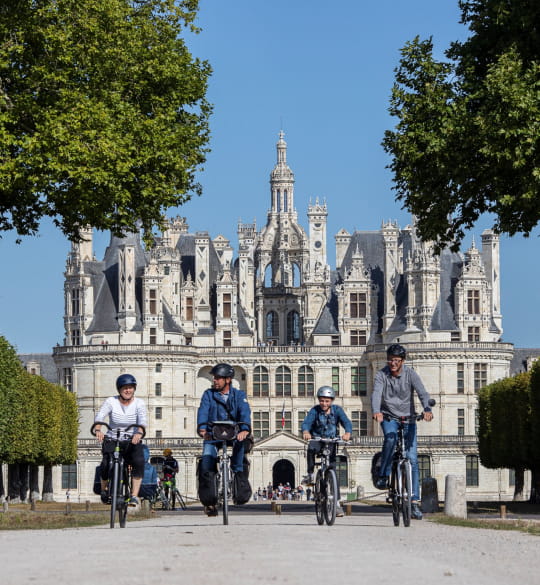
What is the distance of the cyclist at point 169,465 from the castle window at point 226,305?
59158 millimetres

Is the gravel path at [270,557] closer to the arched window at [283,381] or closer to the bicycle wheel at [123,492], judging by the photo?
the bicycle wheel at [123,492]

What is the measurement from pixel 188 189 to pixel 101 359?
6157cm

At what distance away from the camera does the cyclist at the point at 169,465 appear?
4181 centimetres

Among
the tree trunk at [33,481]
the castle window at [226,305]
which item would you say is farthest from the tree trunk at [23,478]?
the castle window at [226,305]

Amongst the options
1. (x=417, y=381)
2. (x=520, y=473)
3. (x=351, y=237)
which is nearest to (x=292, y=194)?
(x=351, y=237)

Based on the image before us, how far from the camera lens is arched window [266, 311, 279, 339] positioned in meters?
108

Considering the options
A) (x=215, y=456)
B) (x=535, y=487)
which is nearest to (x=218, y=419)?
(x=215, y=456)

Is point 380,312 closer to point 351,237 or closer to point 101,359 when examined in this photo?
point 351,237

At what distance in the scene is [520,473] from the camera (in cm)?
7606

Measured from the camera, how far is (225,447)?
2019 centimetres

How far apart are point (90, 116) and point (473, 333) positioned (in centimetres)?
6824

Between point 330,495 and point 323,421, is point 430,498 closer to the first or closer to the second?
point 323,421

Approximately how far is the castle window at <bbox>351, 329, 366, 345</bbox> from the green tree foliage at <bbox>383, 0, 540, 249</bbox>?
2661 inches

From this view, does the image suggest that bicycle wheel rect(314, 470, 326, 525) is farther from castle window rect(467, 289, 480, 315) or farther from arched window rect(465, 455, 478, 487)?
castle window rect(467, 289, 480, 315)
